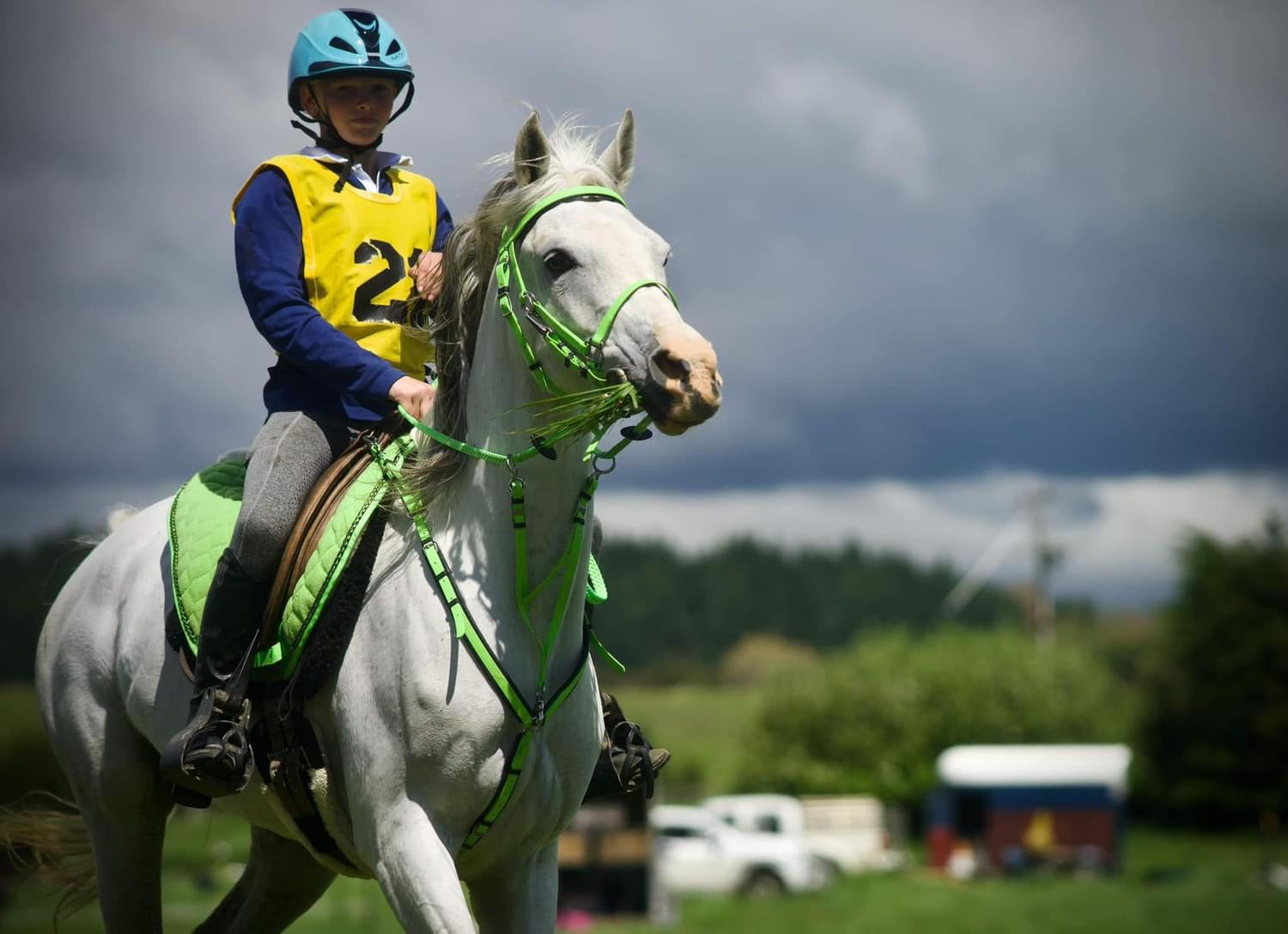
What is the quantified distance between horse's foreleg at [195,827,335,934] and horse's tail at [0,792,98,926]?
0.73 metres

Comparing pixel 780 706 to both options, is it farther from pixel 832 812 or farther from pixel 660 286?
pixel 660 286

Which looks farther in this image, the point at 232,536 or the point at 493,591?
the point at 232,536

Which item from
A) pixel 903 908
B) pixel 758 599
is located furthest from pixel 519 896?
pixel 758 599

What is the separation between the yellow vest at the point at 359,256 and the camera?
5.77 metres

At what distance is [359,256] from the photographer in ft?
19.1

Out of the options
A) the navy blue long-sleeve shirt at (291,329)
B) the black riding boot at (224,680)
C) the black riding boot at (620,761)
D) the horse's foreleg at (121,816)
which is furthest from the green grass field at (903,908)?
the navy blue long-sleeve shirt at (291,329)

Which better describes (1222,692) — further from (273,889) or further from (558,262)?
(558,262)

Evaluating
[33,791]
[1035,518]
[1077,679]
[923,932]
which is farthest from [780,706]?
[33,791]

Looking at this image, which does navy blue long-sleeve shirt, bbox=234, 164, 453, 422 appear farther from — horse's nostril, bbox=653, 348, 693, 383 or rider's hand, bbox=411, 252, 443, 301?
horse's nostril, bbox=653, 348, 693, 383

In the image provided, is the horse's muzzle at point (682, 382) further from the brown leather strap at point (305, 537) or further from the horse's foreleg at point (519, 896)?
the horse's foreleg at point (519, 896)

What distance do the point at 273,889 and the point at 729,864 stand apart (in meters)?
32.2

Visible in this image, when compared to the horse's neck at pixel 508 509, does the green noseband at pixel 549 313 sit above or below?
above

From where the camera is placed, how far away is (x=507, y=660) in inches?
199

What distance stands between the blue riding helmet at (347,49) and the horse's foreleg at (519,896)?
3030 millimetres
